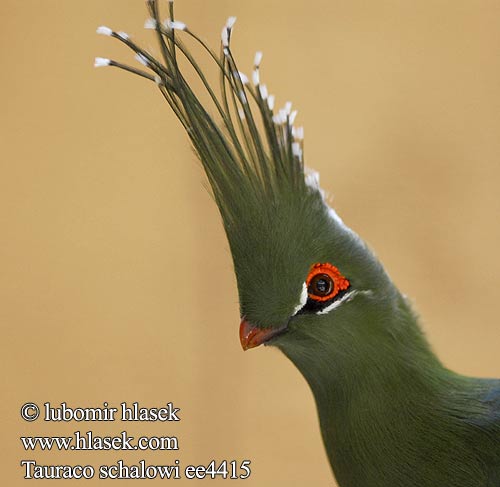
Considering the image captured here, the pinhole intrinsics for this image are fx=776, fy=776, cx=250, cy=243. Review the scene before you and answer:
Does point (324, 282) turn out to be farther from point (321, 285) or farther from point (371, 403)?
point (371, 403)

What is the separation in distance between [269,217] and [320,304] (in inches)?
3.5

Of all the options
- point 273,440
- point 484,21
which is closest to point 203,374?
point 273,440

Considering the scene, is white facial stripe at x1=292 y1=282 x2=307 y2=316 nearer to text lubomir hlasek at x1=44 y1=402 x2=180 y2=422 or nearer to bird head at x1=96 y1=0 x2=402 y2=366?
bird head at x1=96 y1=0 x2=402 y2=366

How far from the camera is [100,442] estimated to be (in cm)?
157

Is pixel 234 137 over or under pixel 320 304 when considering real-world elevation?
over

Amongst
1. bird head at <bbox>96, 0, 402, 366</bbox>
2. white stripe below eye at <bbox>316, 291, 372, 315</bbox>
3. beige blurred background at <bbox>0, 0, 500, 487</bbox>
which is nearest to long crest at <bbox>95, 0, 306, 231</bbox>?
bird head at <bbox>96, 0, 402, 366</bbox>

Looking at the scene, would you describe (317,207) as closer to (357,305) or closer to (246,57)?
(357,305)

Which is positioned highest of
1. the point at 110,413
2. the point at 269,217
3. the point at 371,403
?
the point at 110,413

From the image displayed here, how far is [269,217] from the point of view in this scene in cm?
68

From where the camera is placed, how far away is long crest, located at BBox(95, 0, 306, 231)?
66cm

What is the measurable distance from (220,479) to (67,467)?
1.08 ft

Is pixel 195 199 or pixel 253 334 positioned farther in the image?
pixel 195 199

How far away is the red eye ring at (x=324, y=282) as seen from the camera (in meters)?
0.67

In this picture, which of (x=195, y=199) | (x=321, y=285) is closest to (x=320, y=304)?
(x=321, y=285)
